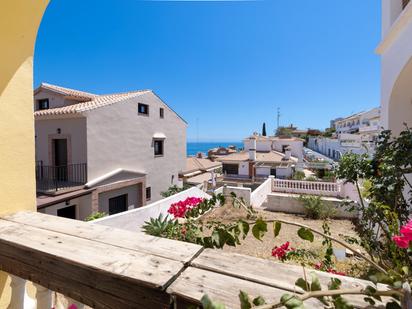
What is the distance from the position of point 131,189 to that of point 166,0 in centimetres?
1209

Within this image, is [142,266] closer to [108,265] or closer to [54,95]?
[108,265]

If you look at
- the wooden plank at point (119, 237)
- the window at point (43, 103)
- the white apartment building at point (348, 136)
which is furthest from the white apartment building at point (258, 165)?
the wooden plank at point (119, 237)

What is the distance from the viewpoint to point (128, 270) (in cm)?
77

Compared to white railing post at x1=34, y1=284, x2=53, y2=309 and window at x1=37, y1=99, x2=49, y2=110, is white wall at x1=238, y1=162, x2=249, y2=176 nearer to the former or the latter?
window at x1=37, y1=99, x2=49, y2=110

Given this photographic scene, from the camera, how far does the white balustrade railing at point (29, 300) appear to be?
39.6 inches

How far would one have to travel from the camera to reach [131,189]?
13.3m

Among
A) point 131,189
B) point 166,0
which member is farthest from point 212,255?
point 131,189

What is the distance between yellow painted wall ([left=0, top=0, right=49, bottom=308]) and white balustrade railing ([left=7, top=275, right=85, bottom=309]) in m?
0.33

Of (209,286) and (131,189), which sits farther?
(131,189)

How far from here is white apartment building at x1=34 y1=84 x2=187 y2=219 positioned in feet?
35.2

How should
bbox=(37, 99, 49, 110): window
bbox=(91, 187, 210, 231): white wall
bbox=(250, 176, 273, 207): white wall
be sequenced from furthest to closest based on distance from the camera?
bbox=(37, 99, 49, 110): window, bbox=(250, 176, 273, 207): white wall, bbox=(91, 187, 210, 231): white wall

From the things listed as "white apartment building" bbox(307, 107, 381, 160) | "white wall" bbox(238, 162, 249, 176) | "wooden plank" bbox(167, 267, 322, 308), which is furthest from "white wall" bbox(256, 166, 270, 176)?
"wooden plank" bbox(167, 267, 322, 308)

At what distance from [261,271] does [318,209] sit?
10925 millimetres

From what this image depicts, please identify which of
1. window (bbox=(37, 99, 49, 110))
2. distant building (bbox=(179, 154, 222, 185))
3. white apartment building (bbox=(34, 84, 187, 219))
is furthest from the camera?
distant building (bbox=(179, 154, 222, 185))
